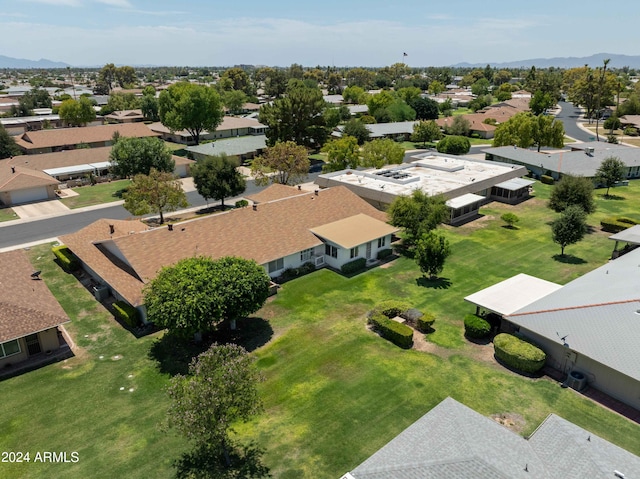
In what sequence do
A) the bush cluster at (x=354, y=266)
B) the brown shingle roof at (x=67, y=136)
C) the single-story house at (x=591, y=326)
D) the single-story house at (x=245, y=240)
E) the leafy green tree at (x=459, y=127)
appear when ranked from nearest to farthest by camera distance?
the single-story house at (x=591, y=326) → the single-story house at (x=245, y=240) → the bush cluster at (x=354, y=266) → the brown shingle roof at (x=67, y=136) → the leafy green tree at (x=459, y=127)

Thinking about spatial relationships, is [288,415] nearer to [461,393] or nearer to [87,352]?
[461,393]

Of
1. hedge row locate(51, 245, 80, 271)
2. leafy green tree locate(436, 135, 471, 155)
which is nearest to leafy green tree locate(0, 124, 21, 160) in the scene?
hedge row locate(51, 245, 80, 271)

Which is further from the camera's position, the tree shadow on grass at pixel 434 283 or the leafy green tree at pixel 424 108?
the leafy green tree at pixel 424 108

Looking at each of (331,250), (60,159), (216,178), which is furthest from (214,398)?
(60,159)

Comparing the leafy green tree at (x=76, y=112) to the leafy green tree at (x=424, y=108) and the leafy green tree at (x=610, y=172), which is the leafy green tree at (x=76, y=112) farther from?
the leafy green tree at (x=610, y=172)

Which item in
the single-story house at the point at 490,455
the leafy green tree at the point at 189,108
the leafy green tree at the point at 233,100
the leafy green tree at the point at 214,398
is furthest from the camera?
the leafy green tree at the point at 233,100

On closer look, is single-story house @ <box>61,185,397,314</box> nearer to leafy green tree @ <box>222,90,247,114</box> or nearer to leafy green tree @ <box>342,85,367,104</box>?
leafy green tree @ <box>222,90,247,114</box>

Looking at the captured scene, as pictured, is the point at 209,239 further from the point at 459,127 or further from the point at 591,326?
the point at 459,127

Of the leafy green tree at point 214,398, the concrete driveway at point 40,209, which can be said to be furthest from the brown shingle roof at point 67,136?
the leafy green tree at point 214,398
